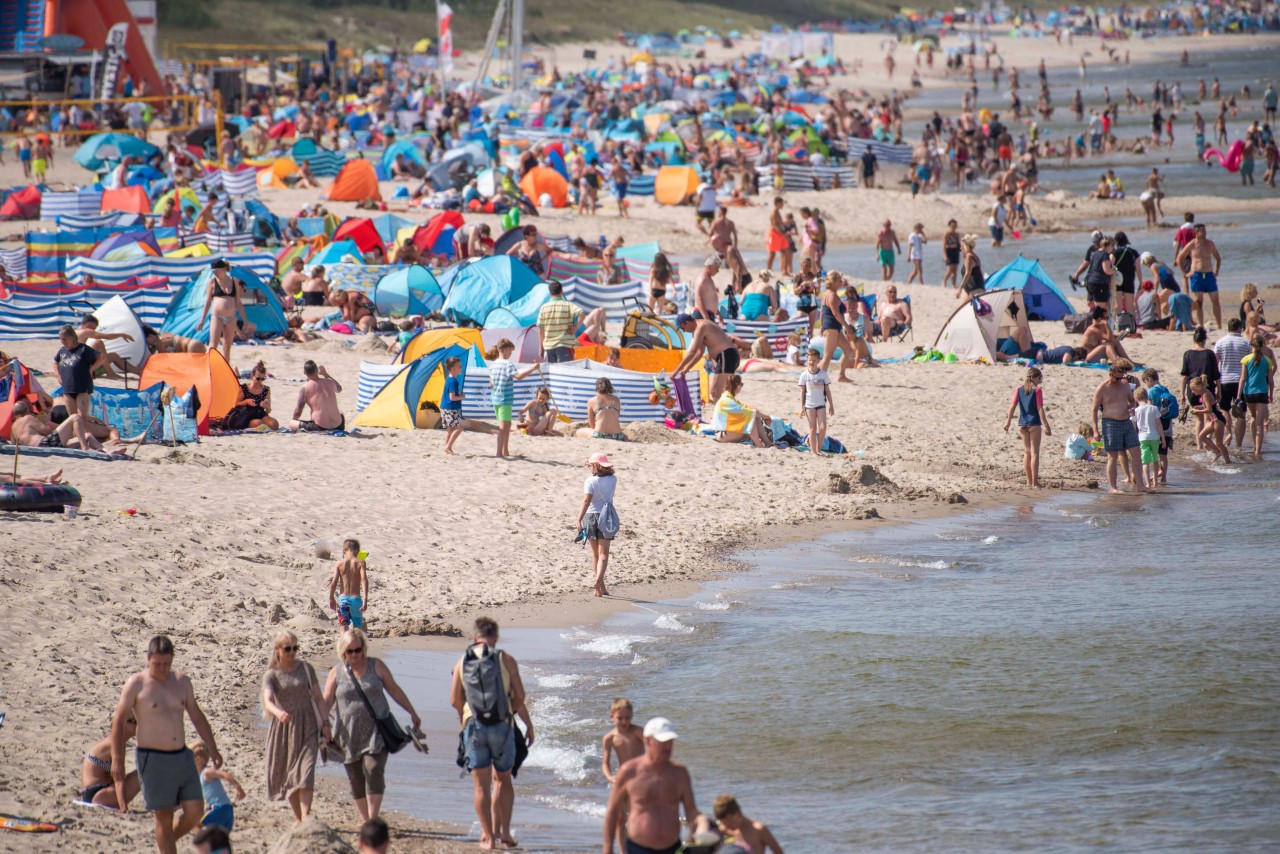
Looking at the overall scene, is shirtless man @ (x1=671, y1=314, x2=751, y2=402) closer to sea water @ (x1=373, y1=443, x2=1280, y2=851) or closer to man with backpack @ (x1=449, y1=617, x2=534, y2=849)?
sea water @ (x1=373, y1=443, x2=1280, y2=851)

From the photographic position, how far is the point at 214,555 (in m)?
10.2

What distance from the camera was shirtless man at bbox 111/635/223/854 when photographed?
240 inches

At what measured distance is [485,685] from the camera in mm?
6352

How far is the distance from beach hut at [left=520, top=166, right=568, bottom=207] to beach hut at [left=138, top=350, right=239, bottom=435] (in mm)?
16772

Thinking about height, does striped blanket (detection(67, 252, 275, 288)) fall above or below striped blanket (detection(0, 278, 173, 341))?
above

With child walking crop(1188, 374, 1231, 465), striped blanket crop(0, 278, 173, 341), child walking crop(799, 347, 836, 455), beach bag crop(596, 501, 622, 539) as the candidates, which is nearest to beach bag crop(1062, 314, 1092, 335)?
child walking crop(1188, 374, 1231, 465)

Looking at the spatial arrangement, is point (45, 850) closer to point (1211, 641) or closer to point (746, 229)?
point (1211, 641)

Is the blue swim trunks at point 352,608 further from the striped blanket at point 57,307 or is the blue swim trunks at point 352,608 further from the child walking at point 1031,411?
the striped blanket at point 57,307

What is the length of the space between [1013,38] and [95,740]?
10186cm

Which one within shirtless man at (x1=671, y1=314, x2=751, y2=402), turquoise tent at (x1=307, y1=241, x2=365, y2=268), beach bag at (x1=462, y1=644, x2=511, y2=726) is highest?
turquoise tent at (x1=307, y1=241, x2=365, y2=268)

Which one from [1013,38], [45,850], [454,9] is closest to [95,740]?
[45,850]

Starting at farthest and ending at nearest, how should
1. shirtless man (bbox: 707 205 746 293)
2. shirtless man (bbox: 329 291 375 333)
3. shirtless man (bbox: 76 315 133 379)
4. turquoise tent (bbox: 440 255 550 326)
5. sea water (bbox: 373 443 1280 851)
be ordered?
shirtless man (bbox: 707 205 746 293) < shirtless man (bbox: 329 291 375 333) < turquoise tent (bbox: 440 255 550 326) < shirtless man (bbox: 76 315 133 379) < sea water (bbox: 373 443 1280 851)

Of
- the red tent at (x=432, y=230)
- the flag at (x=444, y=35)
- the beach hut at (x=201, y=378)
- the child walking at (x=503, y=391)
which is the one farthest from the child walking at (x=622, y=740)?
the flag at (x=444, y=35)

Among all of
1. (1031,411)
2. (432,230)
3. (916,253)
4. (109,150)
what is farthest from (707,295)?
(109,150)
